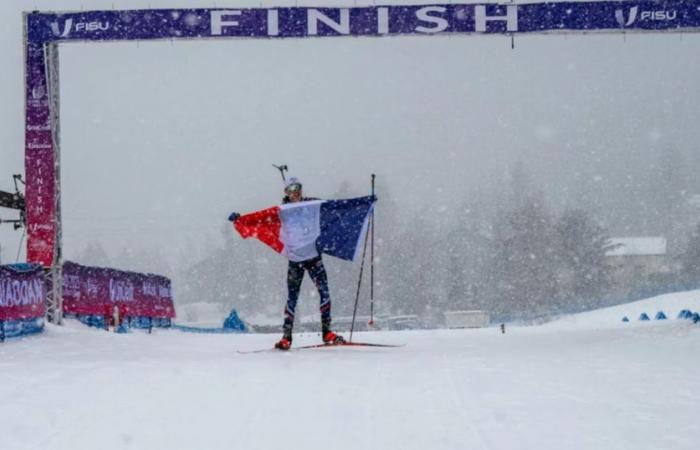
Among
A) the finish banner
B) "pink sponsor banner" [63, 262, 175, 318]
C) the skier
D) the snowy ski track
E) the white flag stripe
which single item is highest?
the finish banner

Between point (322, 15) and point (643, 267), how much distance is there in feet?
241

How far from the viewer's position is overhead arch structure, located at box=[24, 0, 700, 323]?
15422 millimetres

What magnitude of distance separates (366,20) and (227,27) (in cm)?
271

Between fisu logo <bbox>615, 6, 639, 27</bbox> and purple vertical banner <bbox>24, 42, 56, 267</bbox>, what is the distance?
37.1ft

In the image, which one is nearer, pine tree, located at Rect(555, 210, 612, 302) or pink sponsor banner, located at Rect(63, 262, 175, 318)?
pink sponsor banner, located at Rect(63, 262, 175, 318)

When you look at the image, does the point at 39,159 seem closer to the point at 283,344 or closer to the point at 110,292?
the point at 110,292

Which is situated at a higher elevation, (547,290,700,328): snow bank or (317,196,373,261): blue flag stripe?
(317,196,373,261): blue flag stripe

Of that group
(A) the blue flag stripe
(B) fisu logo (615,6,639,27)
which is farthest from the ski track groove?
(B) fisu logo (615,6,639,27)

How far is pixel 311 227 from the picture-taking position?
9.94 m

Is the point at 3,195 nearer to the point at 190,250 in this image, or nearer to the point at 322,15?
the point at 322,15

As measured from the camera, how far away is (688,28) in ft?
49.4

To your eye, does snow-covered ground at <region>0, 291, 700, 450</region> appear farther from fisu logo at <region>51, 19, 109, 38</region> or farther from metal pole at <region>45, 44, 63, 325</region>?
fisu logo at <region>51, 19, 109, 38</region>

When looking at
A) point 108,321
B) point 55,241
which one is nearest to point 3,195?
point 108,321

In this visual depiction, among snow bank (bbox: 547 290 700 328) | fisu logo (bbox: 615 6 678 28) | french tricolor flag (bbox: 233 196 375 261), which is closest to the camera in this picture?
french tricolor flag (bbox: 233 196 375 261)
